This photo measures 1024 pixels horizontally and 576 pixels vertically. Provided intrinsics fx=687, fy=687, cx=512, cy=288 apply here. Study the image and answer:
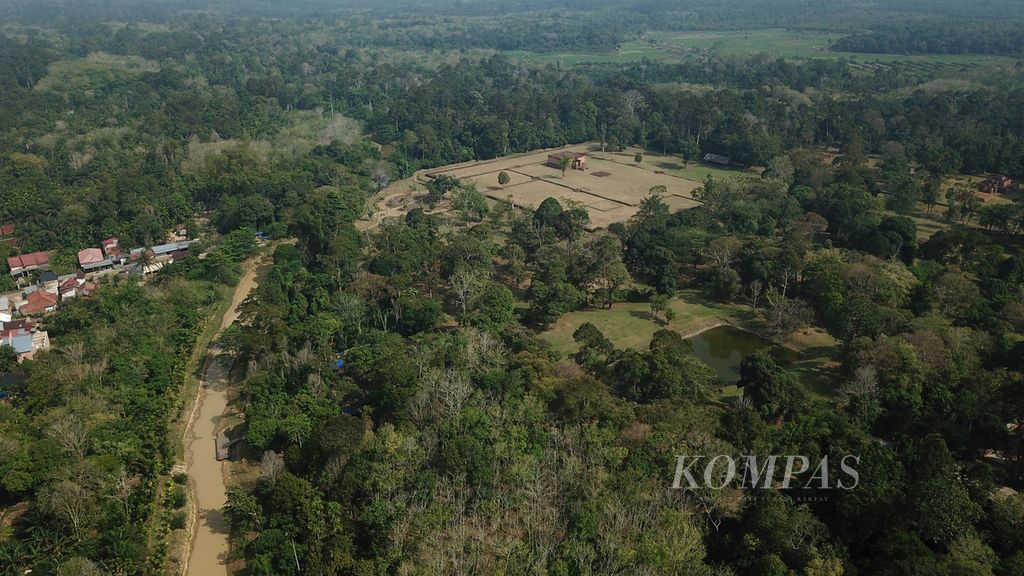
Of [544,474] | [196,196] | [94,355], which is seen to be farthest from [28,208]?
[544,474]

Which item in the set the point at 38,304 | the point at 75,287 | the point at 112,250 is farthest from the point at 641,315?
the point at 112,250

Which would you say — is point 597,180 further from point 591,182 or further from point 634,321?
point 634,321

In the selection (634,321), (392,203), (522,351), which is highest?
(522,351)

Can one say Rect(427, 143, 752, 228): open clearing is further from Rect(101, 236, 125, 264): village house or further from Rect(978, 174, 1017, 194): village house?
Rect(101, 236, 125, 264): village house

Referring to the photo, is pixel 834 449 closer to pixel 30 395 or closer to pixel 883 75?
pixel 30 395

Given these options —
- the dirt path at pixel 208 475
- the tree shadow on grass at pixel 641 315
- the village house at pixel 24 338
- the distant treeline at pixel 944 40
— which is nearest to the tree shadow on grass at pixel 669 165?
the tree shadow on grass at pixel 641 315

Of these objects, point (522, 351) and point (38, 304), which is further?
point (38, 304)

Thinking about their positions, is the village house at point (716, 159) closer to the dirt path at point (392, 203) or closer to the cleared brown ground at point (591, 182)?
the cleared brown ground at point (591, 182)
